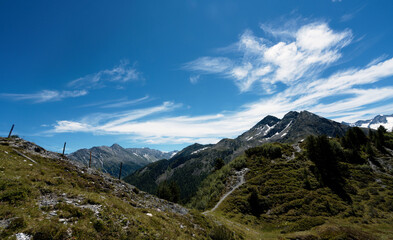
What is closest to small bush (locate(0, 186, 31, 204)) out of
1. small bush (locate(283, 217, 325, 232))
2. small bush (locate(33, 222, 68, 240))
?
small bush (locate(33, 222, 68, 240))

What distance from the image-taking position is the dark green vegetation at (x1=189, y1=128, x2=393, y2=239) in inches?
1479

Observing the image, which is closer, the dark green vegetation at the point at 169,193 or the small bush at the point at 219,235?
the small bush at the point at 219,235

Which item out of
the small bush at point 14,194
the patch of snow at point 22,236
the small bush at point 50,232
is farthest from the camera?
the small bush at point 14,194

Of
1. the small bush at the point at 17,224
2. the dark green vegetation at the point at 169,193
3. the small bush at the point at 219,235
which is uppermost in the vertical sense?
the small bush at the point at 17,224

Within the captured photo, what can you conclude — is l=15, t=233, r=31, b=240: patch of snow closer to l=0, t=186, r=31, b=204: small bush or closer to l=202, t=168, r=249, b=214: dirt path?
l=0, t=186, r=31, b=204: small bush

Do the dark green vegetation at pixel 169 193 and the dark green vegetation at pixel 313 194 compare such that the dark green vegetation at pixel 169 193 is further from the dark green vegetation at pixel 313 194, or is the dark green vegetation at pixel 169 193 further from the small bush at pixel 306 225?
the small bush at pixel 306 225

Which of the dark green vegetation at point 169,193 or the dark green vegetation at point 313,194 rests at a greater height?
the dark green vegetation at point 313,194

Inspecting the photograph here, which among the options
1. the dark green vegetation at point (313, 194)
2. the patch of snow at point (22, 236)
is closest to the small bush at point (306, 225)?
the dark green vegetation at point (313, 194)

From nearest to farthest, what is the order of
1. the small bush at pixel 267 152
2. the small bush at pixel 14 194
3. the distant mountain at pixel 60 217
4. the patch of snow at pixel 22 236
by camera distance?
the patch of snow at pixel 22 236 < the distant mountain at pixel 60 217 < the small bush at pixel 14 194 < the small bush at pixel 267 152

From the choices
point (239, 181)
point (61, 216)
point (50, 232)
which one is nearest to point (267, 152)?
point (239, 181)

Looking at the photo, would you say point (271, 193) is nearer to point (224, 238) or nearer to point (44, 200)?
point (224, 238)

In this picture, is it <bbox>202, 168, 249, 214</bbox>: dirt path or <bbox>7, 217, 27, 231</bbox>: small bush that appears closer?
<bbox>7, 217, 27, 231</bbox>: small bush

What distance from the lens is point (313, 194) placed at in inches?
2165

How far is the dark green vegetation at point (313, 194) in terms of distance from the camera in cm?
3756
